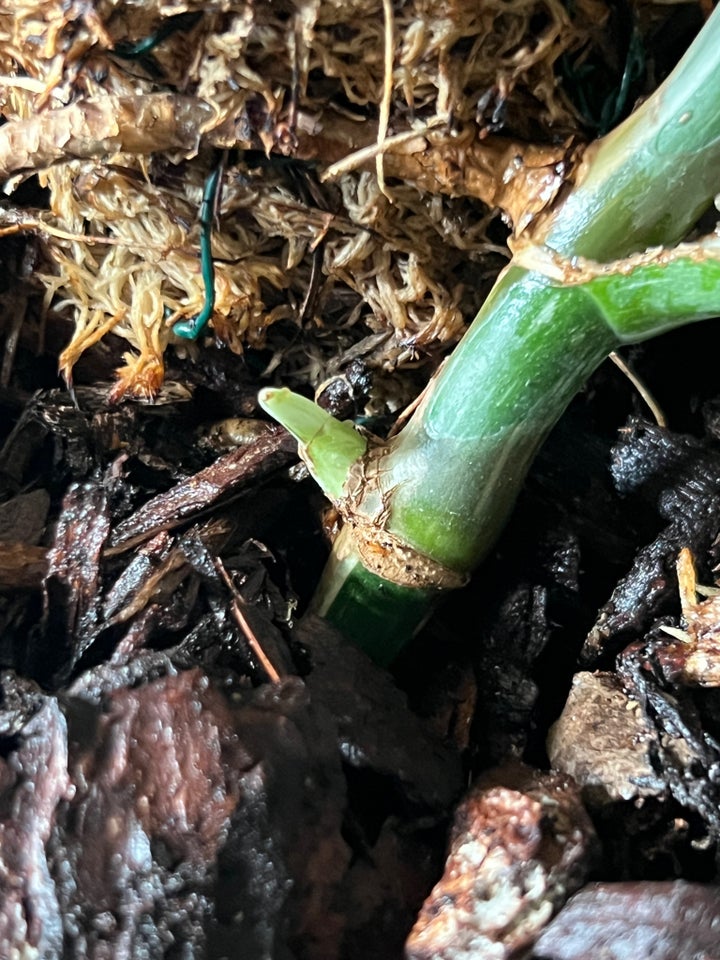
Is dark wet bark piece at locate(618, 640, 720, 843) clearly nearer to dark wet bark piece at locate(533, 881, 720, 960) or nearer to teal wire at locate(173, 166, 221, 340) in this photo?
dark wet bark piece at locate(533, 881, 720, 960)

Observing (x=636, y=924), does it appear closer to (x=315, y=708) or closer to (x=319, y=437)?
(x=315, y=708)

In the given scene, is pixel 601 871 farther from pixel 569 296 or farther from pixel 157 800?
pixel 569 296

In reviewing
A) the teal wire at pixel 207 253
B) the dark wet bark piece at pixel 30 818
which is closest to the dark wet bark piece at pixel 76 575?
the dark wet bark piece at pixel 30 818

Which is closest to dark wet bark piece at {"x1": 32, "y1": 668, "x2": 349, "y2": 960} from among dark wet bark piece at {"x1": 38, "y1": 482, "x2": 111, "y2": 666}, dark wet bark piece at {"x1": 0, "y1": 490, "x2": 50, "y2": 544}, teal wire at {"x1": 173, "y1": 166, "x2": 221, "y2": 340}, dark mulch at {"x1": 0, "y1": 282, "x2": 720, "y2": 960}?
dark mulch at {"x1": 0, "y1": 282, "x2": 720, "y2": 960}

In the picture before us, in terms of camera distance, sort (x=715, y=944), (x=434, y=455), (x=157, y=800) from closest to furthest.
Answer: (x=715, y=944)
(x=157, y=800)
(x=434, y=455)

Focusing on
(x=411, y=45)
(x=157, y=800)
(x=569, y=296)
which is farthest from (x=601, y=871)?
(x=411, y=45)

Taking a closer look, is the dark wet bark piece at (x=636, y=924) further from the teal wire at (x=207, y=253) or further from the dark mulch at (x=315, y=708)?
the teal wire at (x=207, y=253)

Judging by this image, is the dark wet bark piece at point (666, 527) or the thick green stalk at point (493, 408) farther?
the dark wet bark piece at point (666, 527)
